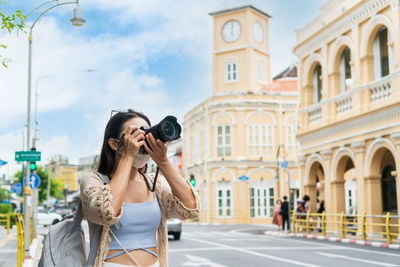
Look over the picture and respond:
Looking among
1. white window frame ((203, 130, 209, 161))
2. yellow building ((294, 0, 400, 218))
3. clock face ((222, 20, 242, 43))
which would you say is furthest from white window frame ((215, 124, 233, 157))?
yellow building ((294, 0, 400, 218))

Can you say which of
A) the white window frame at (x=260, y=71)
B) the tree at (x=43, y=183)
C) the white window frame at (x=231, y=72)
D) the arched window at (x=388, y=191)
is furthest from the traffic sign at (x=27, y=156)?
the tree at (x=43, y=183)

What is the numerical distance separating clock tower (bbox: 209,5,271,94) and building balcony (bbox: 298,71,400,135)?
19144 mm

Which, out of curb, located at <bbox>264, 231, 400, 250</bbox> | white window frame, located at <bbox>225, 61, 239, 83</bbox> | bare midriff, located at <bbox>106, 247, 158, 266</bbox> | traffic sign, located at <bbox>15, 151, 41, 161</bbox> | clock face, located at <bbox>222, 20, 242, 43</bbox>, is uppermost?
clock face, located at <bbox>222, 20, 242, 43</bbox>

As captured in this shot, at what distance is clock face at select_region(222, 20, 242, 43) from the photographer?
47688 mm

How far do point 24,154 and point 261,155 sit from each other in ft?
104

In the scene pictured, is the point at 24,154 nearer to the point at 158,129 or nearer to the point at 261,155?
the point at 158,129

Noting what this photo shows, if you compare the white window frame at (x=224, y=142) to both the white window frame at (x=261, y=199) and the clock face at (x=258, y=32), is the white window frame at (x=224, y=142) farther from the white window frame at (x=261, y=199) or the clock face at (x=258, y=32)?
the clock face at (x=258, y=32)

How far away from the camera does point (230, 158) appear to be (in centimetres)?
4553

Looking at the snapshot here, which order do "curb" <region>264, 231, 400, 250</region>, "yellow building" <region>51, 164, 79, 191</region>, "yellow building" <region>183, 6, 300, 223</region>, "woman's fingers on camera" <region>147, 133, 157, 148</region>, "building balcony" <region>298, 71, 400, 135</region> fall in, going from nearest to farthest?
"woman's fingers on camera" <region>147, 133, 157, 148</region> < "curb" <region>264, 231, 400, 250</region> < "building balcony" <region>298, 71, 400, 135</region> < "yellow building" <region>183, 6, 300, 223</region> < "yellow building" <region>51, 164, 79, 191</region>

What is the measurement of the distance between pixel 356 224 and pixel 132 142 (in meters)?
21.5

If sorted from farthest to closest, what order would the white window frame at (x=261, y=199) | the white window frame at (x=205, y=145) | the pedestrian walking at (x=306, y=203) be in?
the white window frame at (x=205, y=145), the white window frame at (x=261, y=199), the pedestrian walking at (x=306, y=203)

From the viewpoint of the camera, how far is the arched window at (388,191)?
22188 mm

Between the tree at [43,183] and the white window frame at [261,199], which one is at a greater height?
the tree at [43,183]

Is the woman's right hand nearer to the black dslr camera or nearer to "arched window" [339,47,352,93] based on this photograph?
the black dslr camera
